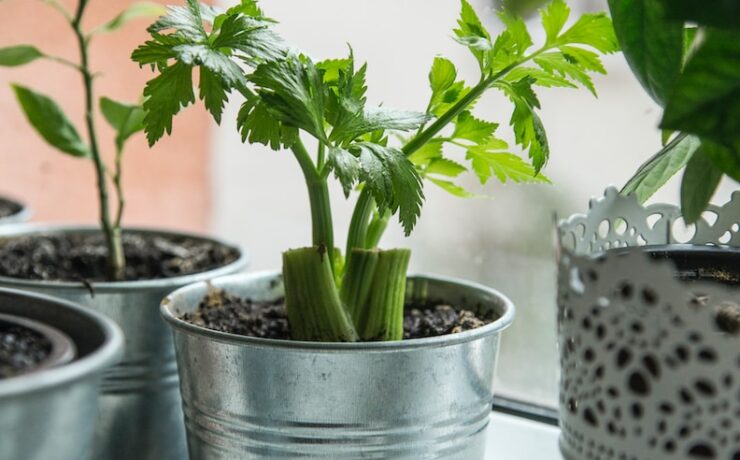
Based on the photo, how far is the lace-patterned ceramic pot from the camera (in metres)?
0.54

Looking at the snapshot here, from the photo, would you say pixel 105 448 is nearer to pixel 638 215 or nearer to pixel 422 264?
pixel 422 264

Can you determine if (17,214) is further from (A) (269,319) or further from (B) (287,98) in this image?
(B) (287,98)

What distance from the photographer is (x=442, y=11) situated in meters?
1.16

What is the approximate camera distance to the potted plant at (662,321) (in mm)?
532

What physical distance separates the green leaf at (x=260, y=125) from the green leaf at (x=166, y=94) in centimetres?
4

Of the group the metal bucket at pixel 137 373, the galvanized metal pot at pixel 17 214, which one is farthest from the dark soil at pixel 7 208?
the metal bucket at pixel 137 373

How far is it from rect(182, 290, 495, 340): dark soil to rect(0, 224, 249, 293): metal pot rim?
2.4 inches

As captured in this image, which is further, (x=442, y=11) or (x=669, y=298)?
(x=442, y=11)

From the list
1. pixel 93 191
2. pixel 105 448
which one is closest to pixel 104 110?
pixel 105 448

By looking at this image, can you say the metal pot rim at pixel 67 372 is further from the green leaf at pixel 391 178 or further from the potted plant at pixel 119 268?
the potted plant at pixel 119 268

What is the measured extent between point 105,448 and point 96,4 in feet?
2.45

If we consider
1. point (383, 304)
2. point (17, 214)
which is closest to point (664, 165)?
point (383, 304)

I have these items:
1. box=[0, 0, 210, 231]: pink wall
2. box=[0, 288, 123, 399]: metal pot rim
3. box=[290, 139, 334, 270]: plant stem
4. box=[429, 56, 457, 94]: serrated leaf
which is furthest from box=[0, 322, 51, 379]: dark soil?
box=[0, 0, 210, 231]: pink wall

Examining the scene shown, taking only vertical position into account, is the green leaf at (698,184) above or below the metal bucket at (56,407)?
above
